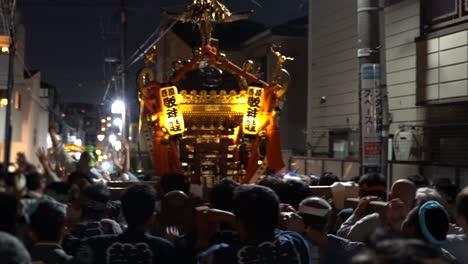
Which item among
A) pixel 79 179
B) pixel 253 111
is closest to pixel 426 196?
pixel 79 179

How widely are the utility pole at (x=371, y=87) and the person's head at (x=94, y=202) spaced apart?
4.19 meters

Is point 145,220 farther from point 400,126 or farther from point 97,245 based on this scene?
point 400,126

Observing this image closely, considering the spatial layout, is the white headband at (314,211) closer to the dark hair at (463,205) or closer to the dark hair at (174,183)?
the dark hair at (463,205)

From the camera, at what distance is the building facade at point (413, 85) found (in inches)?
571

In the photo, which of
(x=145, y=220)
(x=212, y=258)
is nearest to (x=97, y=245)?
(x=145, y=220)

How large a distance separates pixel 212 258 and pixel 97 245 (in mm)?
817

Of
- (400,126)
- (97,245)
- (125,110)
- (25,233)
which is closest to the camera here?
(97,245)

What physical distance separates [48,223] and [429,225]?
2.56m

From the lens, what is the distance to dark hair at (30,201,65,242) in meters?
3.74

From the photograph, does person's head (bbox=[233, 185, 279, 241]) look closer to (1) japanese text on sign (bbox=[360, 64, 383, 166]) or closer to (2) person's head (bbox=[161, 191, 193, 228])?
(2) person's head (bbox=[161, 191, 193, 228])

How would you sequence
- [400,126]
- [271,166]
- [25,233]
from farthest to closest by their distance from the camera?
1. [400,126]
2. [271,166]
3. [25,233]

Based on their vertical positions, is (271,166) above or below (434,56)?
below

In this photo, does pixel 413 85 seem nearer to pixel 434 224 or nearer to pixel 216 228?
pixel 434 224

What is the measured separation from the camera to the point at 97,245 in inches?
139
